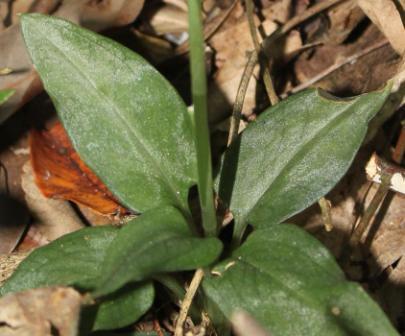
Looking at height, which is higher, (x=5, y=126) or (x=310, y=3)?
(x=310, y=3)

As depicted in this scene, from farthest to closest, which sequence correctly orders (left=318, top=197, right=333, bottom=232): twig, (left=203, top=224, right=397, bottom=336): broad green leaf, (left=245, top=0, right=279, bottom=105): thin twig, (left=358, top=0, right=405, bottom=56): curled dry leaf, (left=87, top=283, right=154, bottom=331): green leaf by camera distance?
(left=358, top=0, right=405, bottom=56): curled dry leaf
(left=245, top=0, right=279, bottom=105): thin twig
(left=318, top=197, right=333, bottom=232): twig
(left=87, top=283, right=154, bottom=331): green leaf
(left=203, top=224, right=397, bottom=336): broad green leaf

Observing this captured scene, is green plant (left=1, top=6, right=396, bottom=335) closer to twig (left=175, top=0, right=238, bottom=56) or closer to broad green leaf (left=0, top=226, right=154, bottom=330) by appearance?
broad green leaf (left=0, top=226, right=154, bottom=330)

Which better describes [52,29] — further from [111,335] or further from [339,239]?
[339,239]

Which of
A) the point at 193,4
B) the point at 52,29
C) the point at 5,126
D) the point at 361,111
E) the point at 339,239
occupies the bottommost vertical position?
the point at 339,239

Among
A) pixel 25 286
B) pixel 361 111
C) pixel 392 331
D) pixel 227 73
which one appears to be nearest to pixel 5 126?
pixel 227 73

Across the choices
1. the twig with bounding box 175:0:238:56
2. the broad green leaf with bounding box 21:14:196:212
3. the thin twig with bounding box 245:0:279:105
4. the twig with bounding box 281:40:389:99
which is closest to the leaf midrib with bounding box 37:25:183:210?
the broad green leaf with bounding box 21:14:196:212

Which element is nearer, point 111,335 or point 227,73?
point 111,335

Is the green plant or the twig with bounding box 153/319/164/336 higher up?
the green plant

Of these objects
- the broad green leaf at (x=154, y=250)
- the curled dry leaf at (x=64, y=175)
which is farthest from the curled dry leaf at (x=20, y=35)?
the broad green leaf at (x=154, y=250)

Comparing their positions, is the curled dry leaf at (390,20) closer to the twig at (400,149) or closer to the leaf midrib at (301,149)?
the twig at (400,149)
